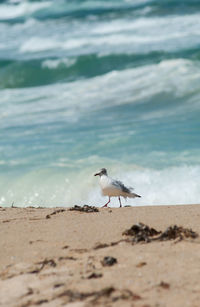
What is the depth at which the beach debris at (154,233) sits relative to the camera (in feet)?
18.1

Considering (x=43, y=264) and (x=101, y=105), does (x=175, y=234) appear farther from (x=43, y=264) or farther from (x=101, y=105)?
(x=101, y=105)

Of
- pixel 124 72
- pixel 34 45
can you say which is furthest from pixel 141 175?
pixel 34 45

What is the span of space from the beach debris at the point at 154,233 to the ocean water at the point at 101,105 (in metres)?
3.95

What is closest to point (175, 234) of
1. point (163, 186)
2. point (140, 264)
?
point (140, 264)

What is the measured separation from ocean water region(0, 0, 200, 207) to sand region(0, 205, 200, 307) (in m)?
3.28

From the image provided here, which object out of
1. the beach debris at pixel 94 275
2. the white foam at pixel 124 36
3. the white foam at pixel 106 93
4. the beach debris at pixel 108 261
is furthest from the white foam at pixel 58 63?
the beach debris at pixel 94 275

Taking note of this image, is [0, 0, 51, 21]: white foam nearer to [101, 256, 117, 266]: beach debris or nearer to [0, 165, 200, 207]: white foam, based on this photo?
[0, 165, 200, 207]: white foam

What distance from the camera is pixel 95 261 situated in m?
5.06

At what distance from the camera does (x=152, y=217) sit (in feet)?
20.9

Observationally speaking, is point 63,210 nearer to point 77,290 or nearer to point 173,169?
point 77,290

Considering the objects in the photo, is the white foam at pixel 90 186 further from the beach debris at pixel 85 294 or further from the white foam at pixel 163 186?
the beach debris at pixel 85 294

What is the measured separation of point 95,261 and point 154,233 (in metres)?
0.78

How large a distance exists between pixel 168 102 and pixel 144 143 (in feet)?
13.1

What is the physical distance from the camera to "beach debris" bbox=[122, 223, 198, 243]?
5.51 meters
